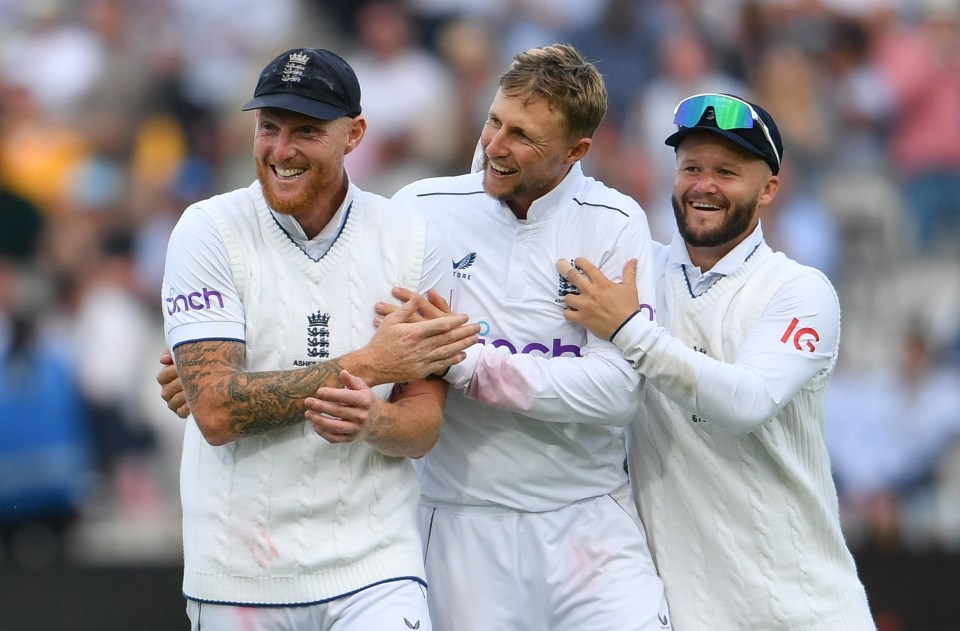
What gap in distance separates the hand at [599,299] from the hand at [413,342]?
0.43 meters

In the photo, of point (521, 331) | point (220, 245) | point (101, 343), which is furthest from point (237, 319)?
point (101, 343)

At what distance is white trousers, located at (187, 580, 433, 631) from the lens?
4.52 m

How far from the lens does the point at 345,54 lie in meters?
11.5

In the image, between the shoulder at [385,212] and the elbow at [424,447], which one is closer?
the elbow at [424,447]

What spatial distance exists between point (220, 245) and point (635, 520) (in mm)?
1823

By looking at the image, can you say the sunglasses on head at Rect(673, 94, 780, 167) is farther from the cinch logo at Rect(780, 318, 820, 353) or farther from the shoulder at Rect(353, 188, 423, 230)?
the shoulder at Rect(353, 188, 423, 230)

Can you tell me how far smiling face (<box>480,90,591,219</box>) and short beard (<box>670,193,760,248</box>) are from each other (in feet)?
1.61

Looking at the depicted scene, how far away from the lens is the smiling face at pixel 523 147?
16.6 feet

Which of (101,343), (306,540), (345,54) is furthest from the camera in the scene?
(345,54)

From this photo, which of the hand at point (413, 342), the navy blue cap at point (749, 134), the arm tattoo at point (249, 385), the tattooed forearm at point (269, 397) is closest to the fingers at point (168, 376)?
the arm tattoo at point (249, 385)

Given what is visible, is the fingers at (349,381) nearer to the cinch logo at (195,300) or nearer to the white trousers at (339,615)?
the cinch logo at (195,300)

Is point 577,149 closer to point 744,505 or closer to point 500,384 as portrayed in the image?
point 500,384

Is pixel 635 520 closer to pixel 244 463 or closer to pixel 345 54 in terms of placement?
pixel 244 463

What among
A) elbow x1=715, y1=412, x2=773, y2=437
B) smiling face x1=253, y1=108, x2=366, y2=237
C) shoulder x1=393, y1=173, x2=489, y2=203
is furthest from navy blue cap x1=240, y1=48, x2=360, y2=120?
elbow x1=715, y1=412, x2=773, y2=437
